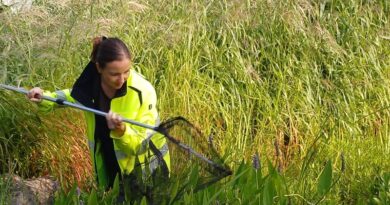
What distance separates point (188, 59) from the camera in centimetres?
666

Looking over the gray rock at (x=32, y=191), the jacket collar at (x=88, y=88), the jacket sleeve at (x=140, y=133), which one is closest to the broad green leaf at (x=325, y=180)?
the jacket sleeve at (x=140, y=133)

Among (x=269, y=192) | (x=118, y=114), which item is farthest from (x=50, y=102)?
(x=269, y=192)

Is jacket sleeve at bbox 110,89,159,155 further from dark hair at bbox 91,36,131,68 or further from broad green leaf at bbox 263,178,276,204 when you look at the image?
broad green leaf at bbox 263,178,276,204

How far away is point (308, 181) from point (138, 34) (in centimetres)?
266

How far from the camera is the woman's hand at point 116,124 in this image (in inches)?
163

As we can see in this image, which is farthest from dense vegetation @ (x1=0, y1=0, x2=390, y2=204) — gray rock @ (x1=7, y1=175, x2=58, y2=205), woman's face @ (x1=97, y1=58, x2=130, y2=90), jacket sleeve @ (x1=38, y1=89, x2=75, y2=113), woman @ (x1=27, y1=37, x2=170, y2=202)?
woman's face @ (x1=97, y1=58, x2=130, y2=90)

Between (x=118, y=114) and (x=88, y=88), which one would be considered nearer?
(x=118, y=114)

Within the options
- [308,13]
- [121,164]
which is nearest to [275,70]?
[308,13]

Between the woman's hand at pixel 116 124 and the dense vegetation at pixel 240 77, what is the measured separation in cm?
76

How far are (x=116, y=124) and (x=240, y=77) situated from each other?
2.60 m

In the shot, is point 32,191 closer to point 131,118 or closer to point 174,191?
point 131,118

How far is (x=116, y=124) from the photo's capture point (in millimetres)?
4195

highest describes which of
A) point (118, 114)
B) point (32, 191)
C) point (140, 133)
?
point (118, 114)

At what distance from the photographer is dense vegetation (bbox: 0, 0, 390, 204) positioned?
5562mm
